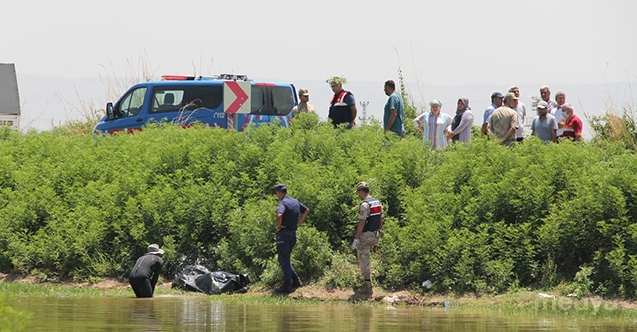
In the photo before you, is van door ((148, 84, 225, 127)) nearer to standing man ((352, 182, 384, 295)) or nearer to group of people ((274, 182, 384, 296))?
group of people ((274, 182, 384, 296))

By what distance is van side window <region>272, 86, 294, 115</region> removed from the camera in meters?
31.0

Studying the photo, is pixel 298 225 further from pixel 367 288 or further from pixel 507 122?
pixel 507 122

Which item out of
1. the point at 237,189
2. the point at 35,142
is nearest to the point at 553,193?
the point at 237,189

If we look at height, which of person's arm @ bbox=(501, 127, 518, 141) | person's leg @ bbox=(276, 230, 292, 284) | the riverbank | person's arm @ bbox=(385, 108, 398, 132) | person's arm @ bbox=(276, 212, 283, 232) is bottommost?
the riverbank

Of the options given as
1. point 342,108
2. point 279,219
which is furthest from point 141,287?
point 342,108

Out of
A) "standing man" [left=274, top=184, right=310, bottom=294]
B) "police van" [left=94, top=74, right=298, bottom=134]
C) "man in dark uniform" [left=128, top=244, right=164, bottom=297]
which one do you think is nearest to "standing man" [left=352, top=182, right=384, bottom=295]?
"standing man" [left=274, top=184, right=310, bottom=294]

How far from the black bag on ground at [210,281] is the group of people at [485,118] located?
554 cm

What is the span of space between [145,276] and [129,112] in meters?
13.4

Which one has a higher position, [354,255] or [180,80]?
[180,80]

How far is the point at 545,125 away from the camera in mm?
21766

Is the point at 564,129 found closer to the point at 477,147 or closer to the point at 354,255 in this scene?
the point at 477,147

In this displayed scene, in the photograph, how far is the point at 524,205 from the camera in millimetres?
19484

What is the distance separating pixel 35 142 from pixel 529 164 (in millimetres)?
14043

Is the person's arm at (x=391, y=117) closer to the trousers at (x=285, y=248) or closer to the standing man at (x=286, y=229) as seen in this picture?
the standing man at (x=286, y=229)
